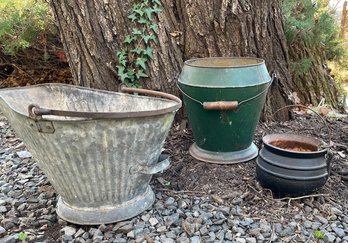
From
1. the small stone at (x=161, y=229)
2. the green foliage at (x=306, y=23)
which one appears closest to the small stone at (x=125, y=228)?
the small stone at (x=161, y=229)

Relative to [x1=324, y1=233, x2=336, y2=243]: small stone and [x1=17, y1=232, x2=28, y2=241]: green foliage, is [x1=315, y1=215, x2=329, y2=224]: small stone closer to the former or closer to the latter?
[x1=324, y1=233, x2=336, y2=243]: small stone

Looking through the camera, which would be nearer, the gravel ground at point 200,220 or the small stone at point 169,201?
the gravel ground at point 200,220

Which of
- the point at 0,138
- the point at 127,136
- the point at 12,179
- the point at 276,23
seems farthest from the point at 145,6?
the point at 0,138

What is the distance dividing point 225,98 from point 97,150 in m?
0.78

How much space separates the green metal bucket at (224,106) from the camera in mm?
1916

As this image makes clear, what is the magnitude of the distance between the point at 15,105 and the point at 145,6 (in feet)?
3.33

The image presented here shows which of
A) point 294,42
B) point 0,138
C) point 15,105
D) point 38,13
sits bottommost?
point 0,138

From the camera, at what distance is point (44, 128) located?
4.54 ft

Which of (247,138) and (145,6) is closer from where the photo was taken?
(247,138)

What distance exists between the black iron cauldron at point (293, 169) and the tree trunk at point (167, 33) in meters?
0.84

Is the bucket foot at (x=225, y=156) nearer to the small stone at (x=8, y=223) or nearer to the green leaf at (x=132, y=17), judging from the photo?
the green leaf at (x=132, y=17)

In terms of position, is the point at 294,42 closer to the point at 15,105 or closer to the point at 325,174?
the point at 325,174

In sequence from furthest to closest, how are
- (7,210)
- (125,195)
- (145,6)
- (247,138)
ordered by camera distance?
(145,6), (247,138), (7,210), (125,195)

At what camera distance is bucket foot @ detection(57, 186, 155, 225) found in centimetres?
162
